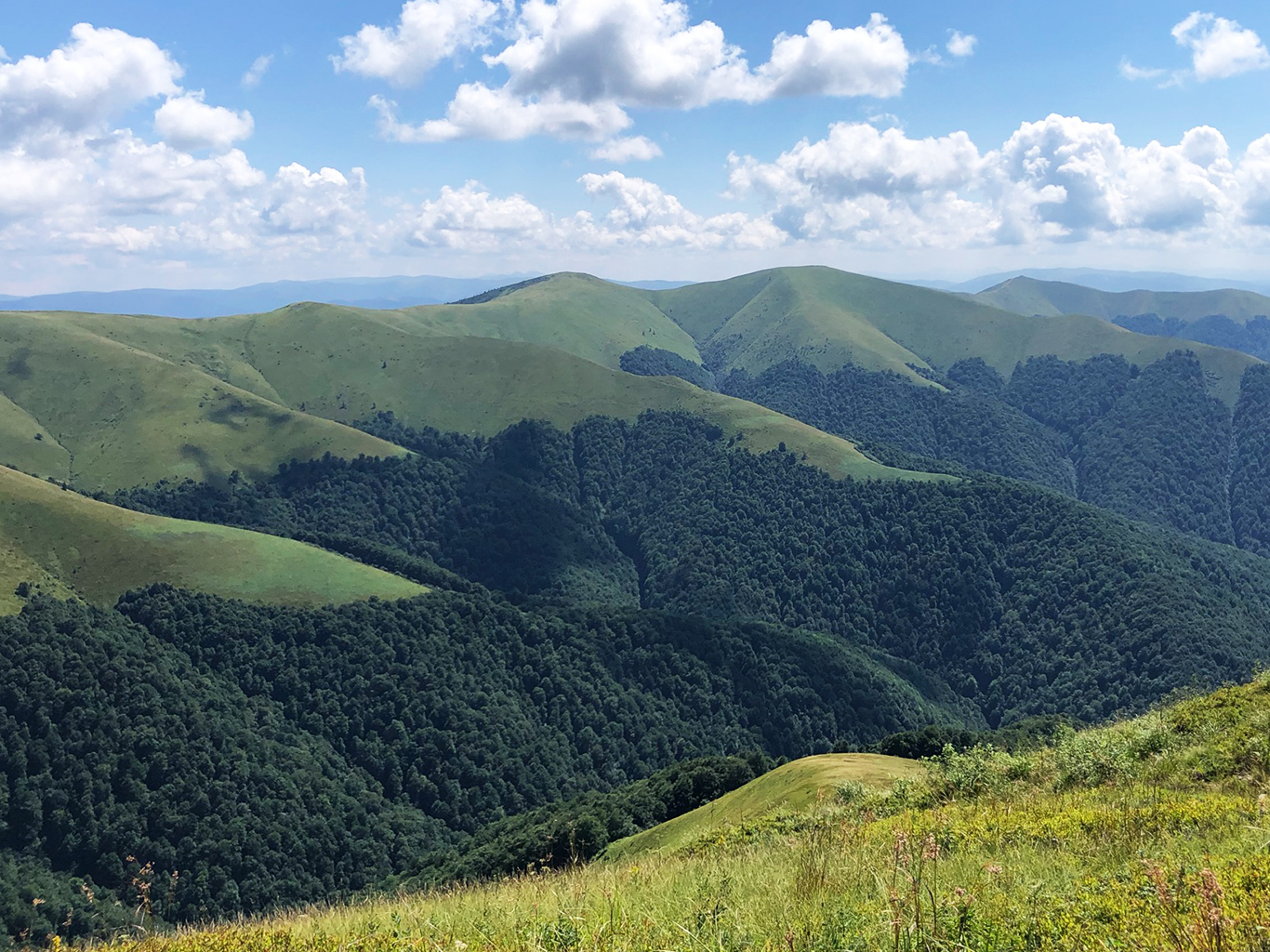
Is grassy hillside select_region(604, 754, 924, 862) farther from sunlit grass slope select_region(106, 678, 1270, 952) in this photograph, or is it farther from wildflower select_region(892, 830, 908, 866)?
wildflower select_region(892, 830, 908, 866)

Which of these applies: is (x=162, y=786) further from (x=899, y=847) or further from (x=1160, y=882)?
(x=1160, y=882)

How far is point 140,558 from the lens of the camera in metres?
166

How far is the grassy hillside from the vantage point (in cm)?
4764

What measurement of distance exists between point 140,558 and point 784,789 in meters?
166

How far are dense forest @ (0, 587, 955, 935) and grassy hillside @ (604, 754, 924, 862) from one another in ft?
45.3

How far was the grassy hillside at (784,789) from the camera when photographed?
47.6 meters

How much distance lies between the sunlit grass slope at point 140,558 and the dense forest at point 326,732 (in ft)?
18.7

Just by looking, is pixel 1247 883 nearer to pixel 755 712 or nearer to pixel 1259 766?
pixel 1259 766

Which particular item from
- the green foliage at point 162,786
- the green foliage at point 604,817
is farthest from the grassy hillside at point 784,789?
the green foliage at point 162,786

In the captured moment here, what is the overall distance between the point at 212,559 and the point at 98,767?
57226mm

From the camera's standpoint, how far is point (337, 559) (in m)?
193

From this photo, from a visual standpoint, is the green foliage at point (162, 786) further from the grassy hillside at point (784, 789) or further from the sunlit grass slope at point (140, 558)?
the grassy hillside at point (784, 789)

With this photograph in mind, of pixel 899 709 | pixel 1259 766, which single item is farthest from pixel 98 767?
pixel 899 709

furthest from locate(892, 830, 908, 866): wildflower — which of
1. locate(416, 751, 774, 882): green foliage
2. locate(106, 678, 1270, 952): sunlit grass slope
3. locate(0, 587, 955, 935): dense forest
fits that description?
locate(0, 587, 955, 935): dense forest
